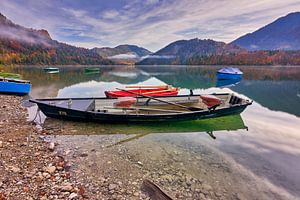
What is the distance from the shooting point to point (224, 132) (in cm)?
1098

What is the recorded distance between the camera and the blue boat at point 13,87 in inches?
715

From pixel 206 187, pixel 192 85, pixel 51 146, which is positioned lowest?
pixel 192 85

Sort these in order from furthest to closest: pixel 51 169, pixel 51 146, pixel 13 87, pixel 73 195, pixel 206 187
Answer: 1. pixel 13 87
2. pixel 51 146
3. pixel 51 169
4. pixel 206 187
5. pixel 73 195

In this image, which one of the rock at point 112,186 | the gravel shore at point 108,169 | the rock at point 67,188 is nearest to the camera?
Answer: the rock at point 67,188

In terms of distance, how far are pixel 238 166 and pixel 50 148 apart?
23.4 feet

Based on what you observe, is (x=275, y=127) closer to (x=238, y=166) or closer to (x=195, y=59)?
(x=238, y=166)

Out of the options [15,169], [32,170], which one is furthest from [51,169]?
[15,169]

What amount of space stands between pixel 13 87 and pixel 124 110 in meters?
13.1

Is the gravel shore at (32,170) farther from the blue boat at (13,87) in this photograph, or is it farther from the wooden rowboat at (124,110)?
the blue boat at (13,87)

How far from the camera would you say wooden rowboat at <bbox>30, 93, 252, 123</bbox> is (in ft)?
35.3

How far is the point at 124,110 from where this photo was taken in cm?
1193

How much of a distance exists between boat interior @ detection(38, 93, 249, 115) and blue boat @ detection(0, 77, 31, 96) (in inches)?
351

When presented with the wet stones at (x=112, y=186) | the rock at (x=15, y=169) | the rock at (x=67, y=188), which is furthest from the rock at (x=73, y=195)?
the rock at (x=15, y=169)

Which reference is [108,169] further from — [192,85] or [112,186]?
[192,85]
